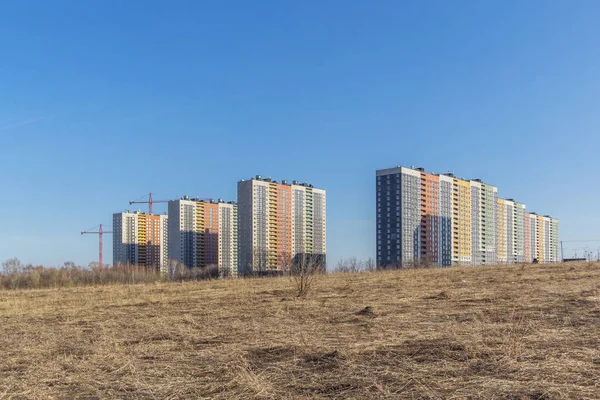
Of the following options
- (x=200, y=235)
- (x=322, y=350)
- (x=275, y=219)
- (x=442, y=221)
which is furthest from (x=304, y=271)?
(x=200, y=235)

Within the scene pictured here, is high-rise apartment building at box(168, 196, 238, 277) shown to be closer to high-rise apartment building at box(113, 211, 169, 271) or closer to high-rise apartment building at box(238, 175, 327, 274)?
high-rise apartment building at box(113, 211, 169, 271)

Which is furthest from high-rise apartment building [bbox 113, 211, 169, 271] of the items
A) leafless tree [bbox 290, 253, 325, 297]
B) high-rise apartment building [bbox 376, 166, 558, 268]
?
leafless tree [bbox 290, 253, 325, 297]

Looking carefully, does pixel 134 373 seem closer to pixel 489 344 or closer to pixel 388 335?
pixel 388 335

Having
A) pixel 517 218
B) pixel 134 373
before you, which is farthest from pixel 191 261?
pixel 134 373

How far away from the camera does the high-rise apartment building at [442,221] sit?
252 feet

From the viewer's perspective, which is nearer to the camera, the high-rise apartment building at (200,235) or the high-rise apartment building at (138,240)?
the high-rise apartment building at (200,235)

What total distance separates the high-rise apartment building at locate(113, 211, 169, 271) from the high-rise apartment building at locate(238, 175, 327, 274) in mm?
26685

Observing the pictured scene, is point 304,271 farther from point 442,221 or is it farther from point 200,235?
point 200,235

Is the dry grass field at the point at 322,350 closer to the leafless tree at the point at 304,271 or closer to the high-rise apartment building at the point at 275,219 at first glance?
the leafless tree at the point at 304,271

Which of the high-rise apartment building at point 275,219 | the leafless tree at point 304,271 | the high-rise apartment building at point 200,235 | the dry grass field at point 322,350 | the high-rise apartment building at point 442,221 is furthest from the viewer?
the high-rise apartment building at point 200,235

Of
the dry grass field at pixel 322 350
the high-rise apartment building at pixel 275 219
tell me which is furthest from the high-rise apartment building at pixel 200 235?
the dry grass field at pixel 322 350

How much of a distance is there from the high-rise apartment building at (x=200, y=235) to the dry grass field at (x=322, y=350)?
83.9 meters

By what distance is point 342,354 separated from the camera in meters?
5.96

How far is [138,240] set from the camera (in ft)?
359
